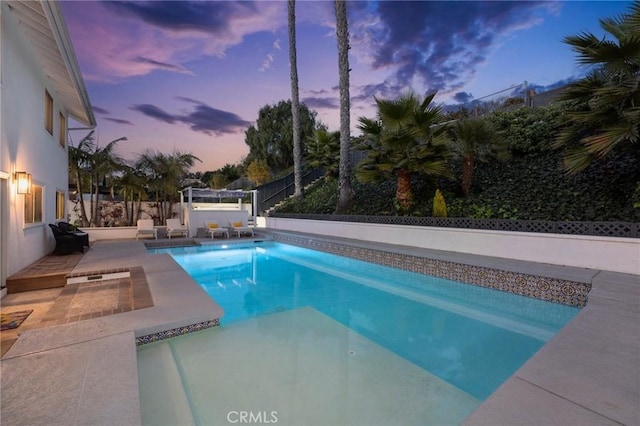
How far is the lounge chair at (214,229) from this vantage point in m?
12.2

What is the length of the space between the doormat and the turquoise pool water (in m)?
1.80

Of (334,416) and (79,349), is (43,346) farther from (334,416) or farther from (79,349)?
(334,416)

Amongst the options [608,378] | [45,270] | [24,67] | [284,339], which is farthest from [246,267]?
[608,378]

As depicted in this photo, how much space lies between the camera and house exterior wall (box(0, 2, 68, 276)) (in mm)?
4434

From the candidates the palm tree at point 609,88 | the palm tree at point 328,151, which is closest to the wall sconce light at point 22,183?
the palm tree at point 609,88

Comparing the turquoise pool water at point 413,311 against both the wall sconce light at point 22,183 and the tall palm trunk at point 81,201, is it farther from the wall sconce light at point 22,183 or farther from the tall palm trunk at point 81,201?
the tall palm trunk at point 81,201

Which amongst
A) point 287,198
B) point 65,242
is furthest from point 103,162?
point 287,198

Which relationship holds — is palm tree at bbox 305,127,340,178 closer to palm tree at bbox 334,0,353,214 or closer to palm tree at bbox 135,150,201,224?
palm tree at bbox 334,0,353,214

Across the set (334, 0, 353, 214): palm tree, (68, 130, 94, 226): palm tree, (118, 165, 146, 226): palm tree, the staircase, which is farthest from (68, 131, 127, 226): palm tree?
(334, 0, 353, 214): palm tree

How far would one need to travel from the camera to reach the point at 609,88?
4.55 meters

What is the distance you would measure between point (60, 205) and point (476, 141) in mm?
12062

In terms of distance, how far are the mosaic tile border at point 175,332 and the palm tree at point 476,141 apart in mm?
7040

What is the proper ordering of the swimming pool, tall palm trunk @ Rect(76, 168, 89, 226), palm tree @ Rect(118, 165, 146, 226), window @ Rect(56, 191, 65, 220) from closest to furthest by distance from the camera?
the swimming pool < window @ Rect(56, 191, 65, 220) < tall palm trunk @ Rect(76, 168, 89, 226) < palm tree @ Rect(118, 165, 146, 226)

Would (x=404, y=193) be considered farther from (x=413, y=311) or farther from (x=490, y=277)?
(x=413, y=311)
